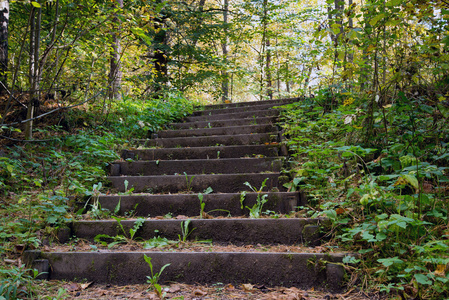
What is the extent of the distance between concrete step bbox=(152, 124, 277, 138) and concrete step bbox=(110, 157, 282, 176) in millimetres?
1231

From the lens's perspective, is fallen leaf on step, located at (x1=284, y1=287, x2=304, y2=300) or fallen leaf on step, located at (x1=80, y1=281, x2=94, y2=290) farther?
fallen leaf on step, located at (x1=80, y1=281, x2=94, y2=290)

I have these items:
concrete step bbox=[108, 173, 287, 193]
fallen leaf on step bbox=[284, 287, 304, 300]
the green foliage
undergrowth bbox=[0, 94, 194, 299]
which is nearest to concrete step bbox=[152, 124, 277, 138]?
undergrowth bbox=[0, 94, 194, 299]

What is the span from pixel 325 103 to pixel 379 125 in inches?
64.9

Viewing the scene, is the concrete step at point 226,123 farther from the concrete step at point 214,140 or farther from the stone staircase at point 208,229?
the stone staircase at point 208,229

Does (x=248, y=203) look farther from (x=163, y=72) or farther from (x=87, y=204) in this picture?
(x=163, y=72)

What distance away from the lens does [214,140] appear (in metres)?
4.58

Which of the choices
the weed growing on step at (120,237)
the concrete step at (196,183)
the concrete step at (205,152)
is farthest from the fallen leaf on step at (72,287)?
the concrete step at (205,152)

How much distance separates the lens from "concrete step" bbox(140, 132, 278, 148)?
14.3 ft

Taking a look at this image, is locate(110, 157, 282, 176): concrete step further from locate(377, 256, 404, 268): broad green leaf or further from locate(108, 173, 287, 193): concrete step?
locate(377, 256, 404, 268): broad green leaf

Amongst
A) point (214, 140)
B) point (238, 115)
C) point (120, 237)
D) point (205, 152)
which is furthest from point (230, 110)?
point (120, 237)

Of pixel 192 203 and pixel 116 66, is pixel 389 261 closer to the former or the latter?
pixel 192 203

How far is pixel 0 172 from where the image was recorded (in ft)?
11.0

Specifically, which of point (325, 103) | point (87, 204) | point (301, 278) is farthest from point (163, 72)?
point (301, 278)

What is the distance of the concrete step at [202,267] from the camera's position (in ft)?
6.41
